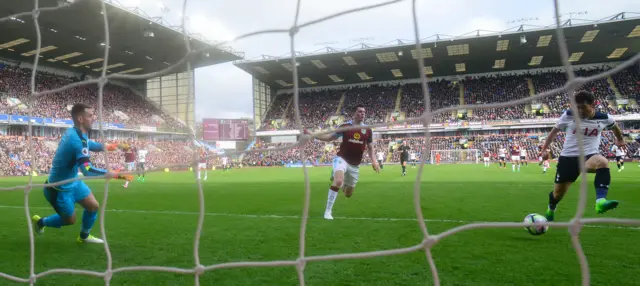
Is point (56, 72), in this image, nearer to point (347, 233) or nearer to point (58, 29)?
point (58, 29)

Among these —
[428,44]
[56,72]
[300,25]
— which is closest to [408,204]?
[300,25]

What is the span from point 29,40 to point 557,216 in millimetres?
25903

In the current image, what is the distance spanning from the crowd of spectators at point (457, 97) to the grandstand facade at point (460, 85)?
0.08m

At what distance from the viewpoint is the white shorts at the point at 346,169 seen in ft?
21.1

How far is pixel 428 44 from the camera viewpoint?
2375 cm

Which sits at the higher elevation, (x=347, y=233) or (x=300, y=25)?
(x=300, y=25)

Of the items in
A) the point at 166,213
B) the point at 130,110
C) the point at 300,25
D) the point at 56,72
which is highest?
the point at 56,72

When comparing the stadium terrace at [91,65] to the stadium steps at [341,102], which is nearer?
the stadium terrace at [91,65]

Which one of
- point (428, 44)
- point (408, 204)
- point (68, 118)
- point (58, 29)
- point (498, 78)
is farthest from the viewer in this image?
point (498, 78)

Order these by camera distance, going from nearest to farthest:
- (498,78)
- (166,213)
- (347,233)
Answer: (347,233) < (166,213) < (498,78)

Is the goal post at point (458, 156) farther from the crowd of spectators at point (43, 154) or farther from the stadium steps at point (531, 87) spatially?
the crowd of spectators at point (43, 154)

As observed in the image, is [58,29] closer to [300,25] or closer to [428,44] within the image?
[428,44]

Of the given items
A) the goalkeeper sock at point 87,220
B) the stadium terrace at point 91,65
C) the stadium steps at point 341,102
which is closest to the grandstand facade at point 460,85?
the stadium steps at point 341,102

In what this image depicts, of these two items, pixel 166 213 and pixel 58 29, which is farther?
pixel 58 29
